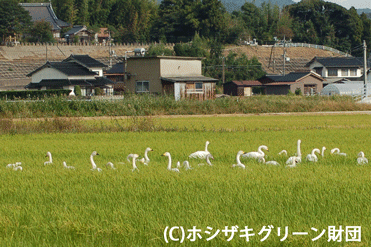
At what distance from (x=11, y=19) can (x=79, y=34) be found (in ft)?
41.9

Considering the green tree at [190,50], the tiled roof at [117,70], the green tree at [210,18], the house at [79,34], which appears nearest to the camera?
the tiled roof at [117,70]

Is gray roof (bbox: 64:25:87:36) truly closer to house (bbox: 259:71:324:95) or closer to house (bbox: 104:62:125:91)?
house (bbox: 104:62:125:91)

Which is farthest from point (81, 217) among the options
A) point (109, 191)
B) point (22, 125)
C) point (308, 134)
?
point (22, 125)

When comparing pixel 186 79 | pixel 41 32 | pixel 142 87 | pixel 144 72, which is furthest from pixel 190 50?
pixel 186 79

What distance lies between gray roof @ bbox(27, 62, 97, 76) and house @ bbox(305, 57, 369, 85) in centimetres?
3076

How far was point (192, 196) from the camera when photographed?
277 inches

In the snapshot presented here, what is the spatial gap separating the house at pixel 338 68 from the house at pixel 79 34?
1317 inches

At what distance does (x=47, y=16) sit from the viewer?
244ft

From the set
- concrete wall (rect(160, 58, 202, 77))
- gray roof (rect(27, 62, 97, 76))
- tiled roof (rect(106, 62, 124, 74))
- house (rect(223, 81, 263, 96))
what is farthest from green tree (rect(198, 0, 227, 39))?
concrete wall (rect(160, 58, 202, 77))

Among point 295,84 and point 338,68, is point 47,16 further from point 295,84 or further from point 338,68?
point 338,68

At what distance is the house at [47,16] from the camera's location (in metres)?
74.2

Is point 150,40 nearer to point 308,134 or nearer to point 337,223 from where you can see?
point 308,134

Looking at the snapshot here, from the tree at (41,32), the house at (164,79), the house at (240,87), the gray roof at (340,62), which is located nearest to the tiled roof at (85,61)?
the house at (164,79)

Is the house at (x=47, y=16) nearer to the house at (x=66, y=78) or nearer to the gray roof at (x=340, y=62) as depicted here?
the house at (x=66, y=78)
